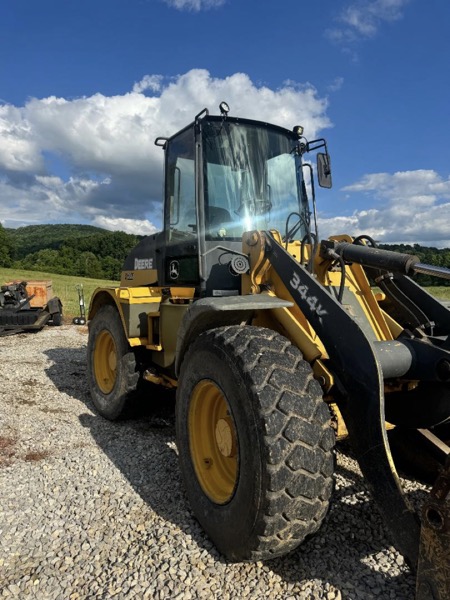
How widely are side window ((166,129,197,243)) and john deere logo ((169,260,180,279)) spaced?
0.75 feet

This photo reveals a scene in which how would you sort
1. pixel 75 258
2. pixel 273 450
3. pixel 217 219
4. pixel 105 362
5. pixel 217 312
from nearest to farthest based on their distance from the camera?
1. pixel 273 450
2. pixel 217 312
3. pixel 217 219
4. pixel 105 362
5. pixel 75 258

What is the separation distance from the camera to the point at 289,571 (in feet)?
8.80

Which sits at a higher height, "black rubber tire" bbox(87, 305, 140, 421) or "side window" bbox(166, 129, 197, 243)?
"side window" bbox(166, 129, 197, 243)

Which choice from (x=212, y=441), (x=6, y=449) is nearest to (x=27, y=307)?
(x=6, y=449)

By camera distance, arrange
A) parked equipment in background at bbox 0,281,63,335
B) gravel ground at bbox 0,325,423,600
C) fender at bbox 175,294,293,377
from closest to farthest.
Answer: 1. gravel ground at bbox 0,325,423,600
2. fender at bbox 175,294,293,377
3. parked equipment in background at bbox 0,281,63,335

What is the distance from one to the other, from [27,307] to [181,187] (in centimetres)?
960

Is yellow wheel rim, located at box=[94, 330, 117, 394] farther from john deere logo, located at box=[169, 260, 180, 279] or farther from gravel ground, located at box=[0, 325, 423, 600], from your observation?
john deere logo, located at box=[169, 260, 180, 279]

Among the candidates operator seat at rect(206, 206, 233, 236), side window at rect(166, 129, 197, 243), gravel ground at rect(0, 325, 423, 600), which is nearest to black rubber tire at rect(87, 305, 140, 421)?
gravel ground at rect(0, 325, 423, 600)

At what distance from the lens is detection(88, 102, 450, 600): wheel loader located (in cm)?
244

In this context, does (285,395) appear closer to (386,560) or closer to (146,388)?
(386,560)

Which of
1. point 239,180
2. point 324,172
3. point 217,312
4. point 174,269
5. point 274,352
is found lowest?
point 274,352

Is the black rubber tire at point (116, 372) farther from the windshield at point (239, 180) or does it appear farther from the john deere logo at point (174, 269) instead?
the windshield at point (239, 180)

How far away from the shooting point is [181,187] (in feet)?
15.8

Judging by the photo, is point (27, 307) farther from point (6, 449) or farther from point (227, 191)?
point (227, 191)
